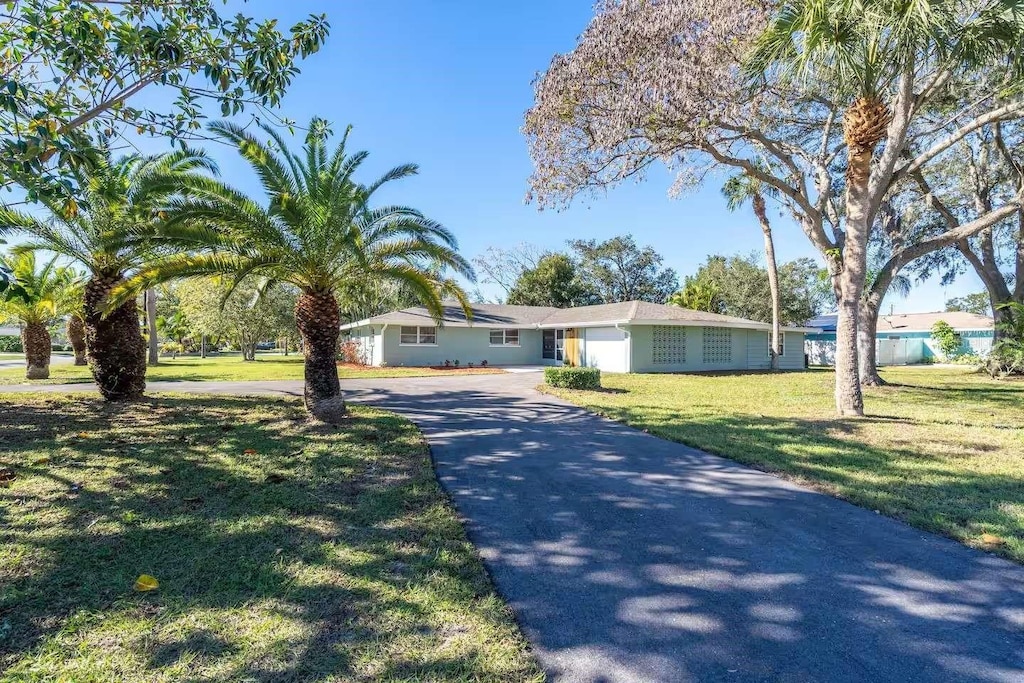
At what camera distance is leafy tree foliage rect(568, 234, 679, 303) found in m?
42.4

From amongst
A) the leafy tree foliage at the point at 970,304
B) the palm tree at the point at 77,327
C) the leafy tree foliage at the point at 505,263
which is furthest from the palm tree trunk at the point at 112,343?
the leafy tree foliage at the point at 970,304

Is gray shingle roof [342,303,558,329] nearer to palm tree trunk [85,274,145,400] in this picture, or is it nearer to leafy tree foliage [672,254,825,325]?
palm tree trunk [85,274,145,400]

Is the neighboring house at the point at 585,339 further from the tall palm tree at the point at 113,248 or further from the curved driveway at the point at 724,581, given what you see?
the curved driveway at the point at 724,581

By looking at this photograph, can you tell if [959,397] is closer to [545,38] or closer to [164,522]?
[545,38]

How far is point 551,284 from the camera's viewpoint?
3888 cm

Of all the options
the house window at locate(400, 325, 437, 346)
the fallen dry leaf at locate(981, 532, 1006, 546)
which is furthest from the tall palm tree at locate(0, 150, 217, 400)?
the house window at locate(400, 325, 437, 346)

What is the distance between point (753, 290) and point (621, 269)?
10.5 m

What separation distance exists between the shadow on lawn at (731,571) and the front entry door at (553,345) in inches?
803

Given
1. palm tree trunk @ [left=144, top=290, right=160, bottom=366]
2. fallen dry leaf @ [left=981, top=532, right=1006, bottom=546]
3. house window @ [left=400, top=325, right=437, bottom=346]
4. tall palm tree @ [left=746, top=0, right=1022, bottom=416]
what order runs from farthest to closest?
1. house window @ [left=400, top=325, right=437, bottom=346]
2. palm tree trunk @ [left=144, top=290, right=160, bottom=366]
3. tall palm tree @ [left=746, top=0, right=1022, bottom=416]
4. fallen dry leaf @ [left=981, top=532, right=1006, bottom=546]

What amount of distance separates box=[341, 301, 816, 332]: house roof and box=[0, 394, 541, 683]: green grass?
48.5 ft

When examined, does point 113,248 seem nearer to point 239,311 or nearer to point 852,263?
point 852,263

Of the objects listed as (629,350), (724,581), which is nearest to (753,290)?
(629,350)

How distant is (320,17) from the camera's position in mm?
6180

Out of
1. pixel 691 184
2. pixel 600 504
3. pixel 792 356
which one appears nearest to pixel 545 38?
pixel 691 184
